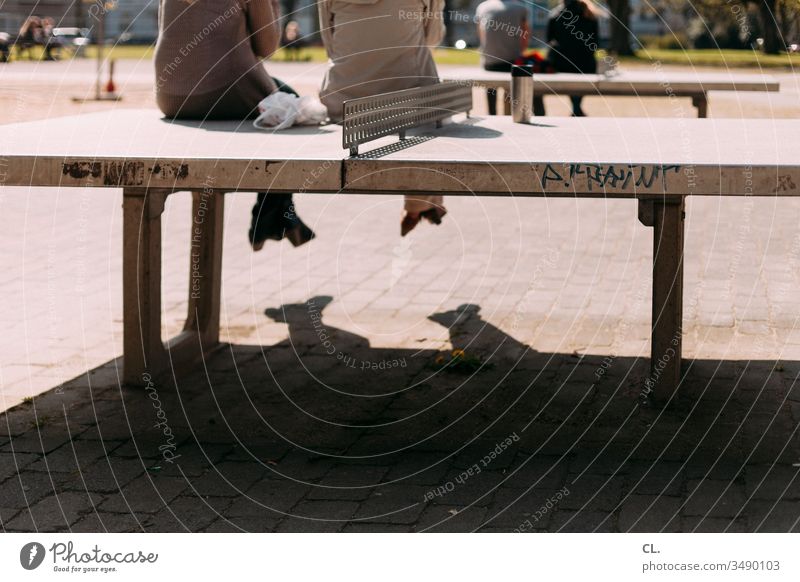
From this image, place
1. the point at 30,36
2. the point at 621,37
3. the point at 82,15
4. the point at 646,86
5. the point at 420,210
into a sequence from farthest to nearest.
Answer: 1. the point at 82,15
2. the point at 621,37
3. the point at 30,36
4. the point at 646,86
5. the point at 420,210

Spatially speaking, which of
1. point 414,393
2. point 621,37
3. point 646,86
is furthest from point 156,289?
point 621,37

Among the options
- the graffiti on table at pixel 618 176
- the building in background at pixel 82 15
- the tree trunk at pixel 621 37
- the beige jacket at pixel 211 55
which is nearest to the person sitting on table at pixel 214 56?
the beige jacket at pixel 211 55

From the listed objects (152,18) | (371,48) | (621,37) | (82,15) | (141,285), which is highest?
(371,48)

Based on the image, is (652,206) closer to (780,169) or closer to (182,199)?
(780,169)

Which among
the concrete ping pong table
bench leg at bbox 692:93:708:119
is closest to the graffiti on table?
the concrete ping pong table

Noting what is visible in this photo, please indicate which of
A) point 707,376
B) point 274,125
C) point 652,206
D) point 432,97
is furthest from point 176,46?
point 707,376

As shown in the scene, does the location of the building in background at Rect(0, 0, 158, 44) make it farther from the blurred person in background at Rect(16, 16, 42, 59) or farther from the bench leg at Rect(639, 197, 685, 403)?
the bench leg at Rect(639, 197, 685, 403)

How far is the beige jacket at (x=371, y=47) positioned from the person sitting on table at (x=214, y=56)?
547 millimetres

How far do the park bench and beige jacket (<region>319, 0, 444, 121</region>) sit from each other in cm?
59

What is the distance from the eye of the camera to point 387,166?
414cm

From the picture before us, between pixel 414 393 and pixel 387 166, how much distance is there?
1.51 m

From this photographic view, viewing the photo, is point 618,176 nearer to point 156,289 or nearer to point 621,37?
point 156,289
